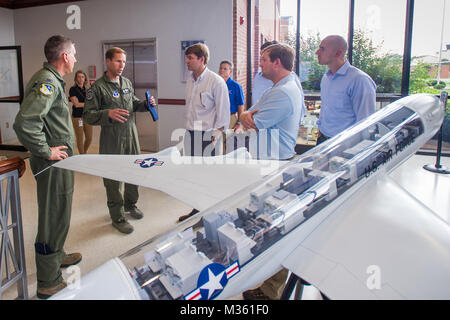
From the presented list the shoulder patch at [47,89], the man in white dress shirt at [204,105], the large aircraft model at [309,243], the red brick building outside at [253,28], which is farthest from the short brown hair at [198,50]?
the red brick building outside at [253,28]

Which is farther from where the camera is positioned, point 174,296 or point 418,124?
point 418,124

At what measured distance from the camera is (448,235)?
3.82 feet

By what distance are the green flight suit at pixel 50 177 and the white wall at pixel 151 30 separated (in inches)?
161

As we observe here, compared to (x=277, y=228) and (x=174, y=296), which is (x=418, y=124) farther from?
(x=174, y=296)

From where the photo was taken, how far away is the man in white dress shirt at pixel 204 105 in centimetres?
316

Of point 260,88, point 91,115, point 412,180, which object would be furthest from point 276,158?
point 412,180

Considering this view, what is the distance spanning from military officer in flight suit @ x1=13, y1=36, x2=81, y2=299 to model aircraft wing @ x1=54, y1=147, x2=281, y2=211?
202 mm

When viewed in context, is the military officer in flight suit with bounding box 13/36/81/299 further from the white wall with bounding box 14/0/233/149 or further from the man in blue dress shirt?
the white wall with bounding box 14/0/233/149

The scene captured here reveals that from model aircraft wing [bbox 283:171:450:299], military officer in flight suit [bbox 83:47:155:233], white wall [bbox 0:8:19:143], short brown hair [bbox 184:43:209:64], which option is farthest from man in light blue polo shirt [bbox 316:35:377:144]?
white wall [bbox 0:8:19:143]

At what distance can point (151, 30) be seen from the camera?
632 centimetres

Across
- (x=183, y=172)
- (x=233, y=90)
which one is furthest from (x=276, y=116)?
(x=233, y=90)

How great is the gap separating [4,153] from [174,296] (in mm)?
7455

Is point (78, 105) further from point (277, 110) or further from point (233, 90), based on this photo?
point (277, 110)

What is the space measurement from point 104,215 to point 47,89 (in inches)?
75.0
